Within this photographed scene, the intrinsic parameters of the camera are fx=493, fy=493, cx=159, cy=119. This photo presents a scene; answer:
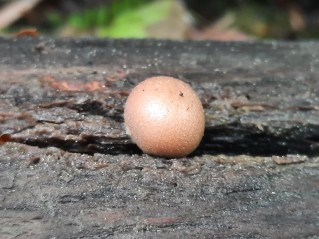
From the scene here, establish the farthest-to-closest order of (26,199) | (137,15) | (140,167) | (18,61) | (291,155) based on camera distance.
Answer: (137,15) → (18,61) → (291,155) → (140,167) → (26,199)

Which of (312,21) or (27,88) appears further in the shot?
(312,21)

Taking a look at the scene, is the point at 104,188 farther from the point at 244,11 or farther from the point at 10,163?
the point at 244,11

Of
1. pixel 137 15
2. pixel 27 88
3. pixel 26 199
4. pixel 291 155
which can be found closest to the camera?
pixel 26 199

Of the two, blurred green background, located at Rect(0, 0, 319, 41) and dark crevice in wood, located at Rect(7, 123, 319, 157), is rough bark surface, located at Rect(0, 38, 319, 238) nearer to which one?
dark crevice in wood, located at Rect(7, 123, 319, 157)

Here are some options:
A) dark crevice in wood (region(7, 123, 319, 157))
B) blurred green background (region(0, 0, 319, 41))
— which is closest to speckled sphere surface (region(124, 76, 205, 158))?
dark crevice in wood (region(7, 123, 319, 157))

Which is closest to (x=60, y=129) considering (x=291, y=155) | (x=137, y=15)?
(x=291, y=155)

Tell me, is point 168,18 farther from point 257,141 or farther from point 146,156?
point 146,156

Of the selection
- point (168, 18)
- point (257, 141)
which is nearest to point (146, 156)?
point (257, 141)
